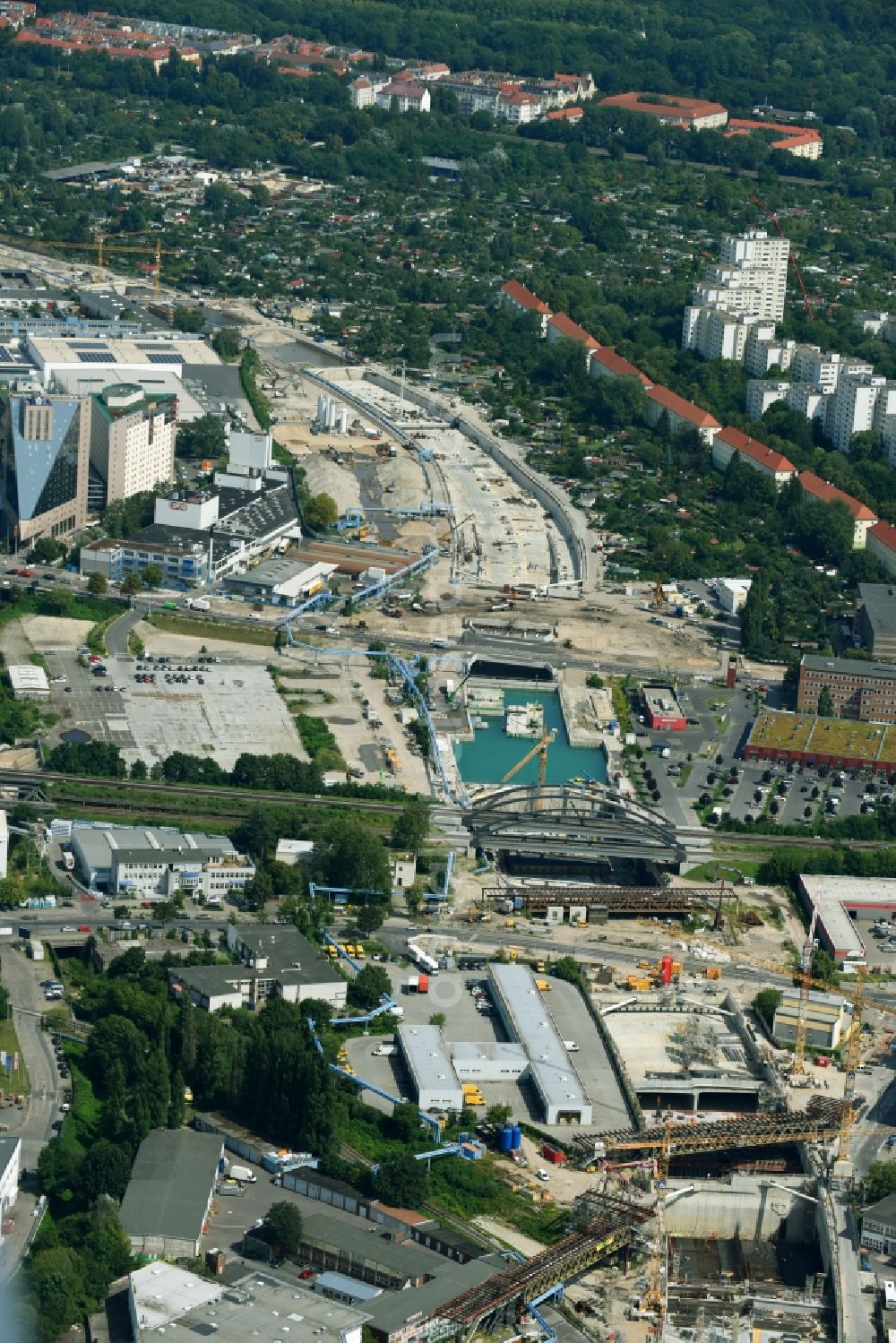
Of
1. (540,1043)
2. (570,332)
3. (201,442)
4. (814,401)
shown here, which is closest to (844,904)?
(540,1043)

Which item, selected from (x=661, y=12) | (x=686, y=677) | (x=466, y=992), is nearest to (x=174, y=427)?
(x=686, y=677)

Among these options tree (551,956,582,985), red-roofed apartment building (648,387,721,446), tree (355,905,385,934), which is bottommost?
red-roofed apartment building (648,387,721,446)

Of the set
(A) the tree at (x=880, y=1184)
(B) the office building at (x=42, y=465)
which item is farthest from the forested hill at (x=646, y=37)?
(A) the tree at (x=880, y=1184)

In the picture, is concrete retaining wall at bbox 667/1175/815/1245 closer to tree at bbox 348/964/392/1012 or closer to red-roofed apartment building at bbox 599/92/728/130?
tree at bbox 348/964/392/1012

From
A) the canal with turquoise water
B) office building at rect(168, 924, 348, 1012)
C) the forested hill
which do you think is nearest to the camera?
office building at rect(168, 924, 348, 1012)

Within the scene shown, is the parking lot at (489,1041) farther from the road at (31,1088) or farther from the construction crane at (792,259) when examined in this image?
the construction crane at (792,259)

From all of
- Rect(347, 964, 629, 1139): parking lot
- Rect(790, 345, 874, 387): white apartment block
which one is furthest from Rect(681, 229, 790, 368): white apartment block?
Rect(347, 964, 629, 1139): parking lot

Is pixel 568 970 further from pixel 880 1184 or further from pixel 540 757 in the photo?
pixel 540 757
